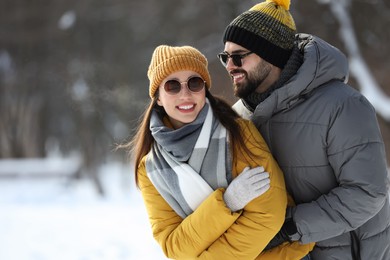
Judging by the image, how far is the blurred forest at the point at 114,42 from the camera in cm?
1019

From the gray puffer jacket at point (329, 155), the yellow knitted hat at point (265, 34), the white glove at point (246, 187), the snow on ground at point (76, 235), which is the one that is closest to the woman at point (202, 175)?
the white glove at point (246, 187)

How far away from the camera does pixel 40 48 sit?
19.5m

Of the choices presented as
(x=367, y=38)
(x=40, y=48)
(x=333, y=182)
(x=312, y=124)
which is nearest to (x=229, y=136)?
(x=312, y=124)

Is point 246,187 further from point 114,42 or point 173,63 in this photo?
point 114,42

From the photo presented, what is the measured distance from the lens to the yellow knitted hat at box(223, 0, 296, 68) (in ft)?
8.67

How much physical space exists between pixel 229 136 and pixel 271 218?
45 centimetres

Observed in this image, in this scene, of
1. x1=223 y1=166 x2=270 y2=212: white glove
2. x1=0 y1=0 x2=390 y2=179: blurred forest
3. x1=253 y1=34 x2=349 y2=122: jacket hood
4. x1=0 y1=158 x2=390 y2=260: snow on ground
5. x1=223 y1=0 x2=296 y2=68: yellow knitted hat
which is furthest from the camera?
x1=0 y1=0 x2=390 y2=179: blurred forest

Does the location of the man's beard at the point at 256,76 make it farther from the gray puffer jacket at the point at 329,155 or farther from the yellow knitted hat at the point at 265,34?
the gray puffer jacket at the point at 329,155

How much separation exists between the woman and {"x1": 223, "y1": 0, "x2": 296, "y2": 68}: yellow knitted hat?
10.4 inches

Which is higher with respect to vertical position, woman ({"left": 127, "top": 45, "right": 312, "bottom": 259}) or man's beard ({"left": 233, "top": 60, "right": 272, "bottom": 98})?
man's beard ({"left": 233, "top": 60, "right": 272, "bottom": 98})

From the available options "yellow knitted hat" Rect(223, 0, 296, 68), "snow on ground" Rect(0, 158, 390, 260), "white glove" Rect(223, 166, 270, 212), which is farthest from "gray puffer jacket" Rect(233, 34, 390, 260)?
"snow on ground" Rect(0, 158, 390, 260)

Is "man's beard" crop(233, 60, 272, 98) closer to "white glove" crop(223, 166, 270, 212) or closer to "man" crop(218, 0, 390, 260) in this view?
"man" crop(218, 0, 390, 260)

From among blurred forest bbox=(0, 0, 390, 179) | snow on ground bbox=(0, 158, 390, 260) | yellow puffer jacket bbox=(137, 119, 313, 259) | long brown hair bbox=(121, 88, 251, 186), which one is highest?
blurred forest bbox=(0, 0, 390, 179)

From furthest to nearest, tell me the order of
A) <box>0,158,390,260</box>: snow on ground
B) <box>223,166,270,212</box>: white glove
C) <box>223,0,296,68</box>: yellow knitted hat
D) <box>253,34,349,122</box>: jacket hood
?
<box>0,158,390,260</box>: snow on ground < <box>223,0,296,68</box>: yellow knitted hat < <box>253,34,349,122</box>: jacket hood < <box>223,166,270,212</box>: white glove
